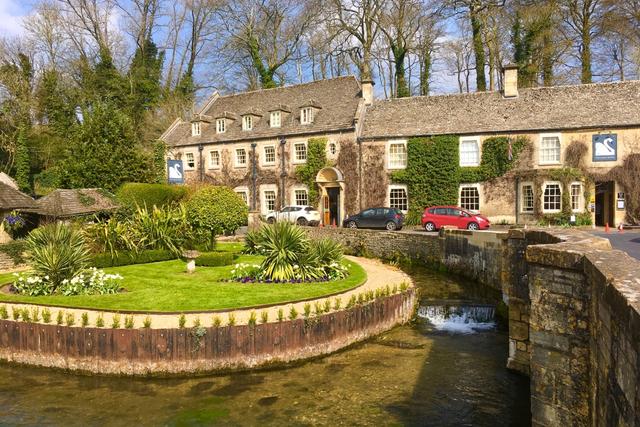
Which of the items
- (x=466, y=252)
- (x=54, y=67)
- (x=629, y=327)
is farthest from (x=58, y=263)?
(x=54, y=67)

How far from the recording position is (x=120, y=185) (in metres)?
27.7

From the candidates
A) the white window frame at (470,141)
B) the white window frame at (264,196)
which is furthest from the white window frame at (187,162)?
the white window frame at (470,141)

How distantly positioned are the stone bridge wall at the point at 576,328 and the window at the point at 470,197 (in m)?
19.0

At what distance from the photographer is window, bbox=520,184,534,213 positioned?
26.5 meters

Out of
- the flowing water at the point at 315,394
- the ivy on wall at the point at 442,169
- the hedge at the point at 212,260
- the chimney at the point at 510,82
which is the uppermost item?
the chimney at the point at 510,82

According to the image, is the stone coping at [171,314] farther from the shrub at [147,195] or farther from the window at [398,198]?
the window at [398,198]

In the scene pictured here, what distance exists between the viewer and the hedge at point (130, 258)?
16812 mm

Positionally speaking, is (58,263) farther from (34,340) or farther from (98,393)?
(98,393)

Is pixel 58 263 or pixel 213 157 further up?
pixel 213 157

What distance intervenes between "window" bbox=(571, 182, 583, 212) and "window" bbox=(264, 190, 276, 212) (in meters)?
19.3

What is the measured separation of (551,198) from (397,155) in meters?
9.41

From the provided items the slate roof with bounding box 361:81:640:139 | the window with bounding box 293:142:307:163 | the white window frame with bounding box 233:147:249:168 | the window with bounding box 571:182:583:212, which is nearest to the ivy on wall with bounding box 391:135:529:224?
the slate roof with bounding box 361:81:640:139

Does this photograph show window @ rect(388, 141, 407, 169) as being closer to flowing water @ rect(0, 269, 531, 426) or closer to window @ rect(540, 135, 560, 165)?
window @ rect(540, 135, 560, 165)

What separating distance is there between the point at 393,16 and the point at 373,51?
3601mm
